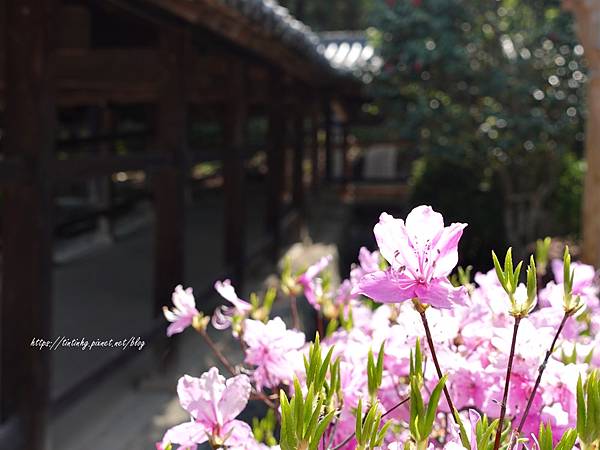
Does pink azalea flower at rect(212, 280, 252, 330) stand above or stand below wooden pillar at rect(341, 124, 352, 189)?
above

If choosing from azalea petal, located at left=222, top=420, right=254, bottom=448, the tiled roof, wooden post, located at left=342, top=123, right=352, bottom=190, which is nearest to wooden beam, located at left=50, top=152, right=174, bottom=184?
the tiled roof

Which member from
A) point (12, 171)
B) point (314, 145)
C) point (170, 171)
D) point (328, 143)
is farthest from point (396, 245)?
point (328, 143)

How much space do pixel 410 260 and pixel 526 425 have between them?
322mm

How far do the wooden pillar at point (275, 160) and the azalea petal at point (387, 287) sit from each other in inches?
302

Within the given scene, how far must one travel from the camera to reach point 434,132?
8.23 metres

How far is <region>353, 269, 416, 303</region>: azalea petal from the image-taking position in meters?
0.85

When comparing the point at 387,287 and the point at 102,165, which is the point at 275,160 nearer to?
the point at 102,165

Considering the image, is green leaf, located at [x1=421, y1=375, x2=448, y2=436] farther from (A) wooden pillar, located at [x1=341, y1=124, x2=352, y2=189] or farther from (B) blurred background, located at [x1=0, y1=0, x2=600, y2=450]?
(A) wooden pillar, located at [x1=341, y1=124, x2=352, y2=189]

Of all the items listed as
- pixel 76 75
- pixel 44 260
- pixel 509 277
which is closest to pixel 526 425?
pixel 509 277

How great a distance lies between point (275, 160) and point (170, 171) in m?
3.84

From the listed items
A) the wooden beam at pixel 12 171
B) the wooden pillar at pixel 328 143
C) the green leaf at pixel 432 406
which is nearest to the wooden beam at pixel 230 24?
the wooden beam at pixel 12 171

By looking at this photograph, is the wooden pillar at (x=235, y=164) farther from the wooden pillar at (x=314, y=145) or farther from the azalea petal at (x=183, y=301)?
the wooden pillar at (x=314, y=145)

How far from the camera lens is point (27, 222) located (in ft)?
11.0

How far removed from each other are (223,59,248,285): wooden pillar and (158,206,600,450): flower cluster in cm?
534
